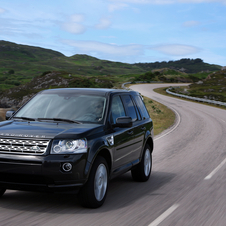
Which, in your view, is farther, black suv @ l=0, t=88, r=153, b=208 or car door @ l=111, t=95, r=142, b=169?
car door @ l=111, t=95, r=142, b=169

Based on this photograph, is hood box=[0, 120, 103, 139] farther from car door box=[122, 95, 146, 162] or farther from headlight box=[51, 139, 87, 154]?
car door box=[122, 95, 146, 162]

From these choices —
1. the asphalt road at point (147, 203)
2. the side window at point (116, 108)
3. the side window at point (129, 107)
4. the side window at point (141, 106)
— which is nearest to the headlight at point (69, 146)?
the asphalt road at point (147, 203)

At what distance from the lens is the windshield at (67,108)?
6480mm

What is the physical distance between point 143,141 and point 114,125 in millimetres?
1794

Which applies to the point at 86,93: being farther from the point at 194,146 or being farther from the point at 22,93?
the point at 22,93

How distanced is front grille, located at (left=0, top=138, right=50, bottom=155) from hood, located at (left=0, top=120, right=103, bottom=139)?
0.25 ft

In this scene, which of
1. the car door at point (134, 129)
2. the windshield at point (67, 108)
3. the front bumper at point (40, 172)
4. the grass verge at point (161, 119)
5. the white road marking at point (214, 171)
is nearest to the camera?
the front bumper at point (40, 172)

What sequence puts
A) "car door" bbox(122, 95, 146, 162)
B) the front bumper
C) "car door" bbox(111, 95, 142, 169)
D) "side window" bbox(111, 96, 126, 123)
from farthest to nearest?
"car door" bbox(122, 95, 146, 162)
"side window" bbox(111, 96, 126, 123)
"car door" bbox(111, 95, 142, 169)
the front bumper

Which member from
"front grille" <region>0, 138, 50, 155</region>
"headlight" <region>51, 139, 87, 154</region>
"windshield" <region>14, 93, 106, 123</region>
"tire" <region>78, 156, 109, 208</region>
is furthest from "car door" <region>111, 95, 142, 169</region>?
"front grille" <region>0, 138, 50, 155</region>

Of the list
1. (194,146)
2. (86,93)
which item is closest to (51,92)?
(86,93)

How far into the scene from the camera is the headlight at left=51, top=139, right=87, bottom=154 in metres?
5.30

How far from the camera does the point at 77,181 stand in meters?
5.37

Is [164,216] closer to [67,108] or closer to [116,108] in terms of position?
[116,108]

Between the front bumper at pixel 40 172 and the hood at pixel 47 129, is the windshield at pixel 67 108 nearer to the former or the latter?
the hood at pixel 47 129
